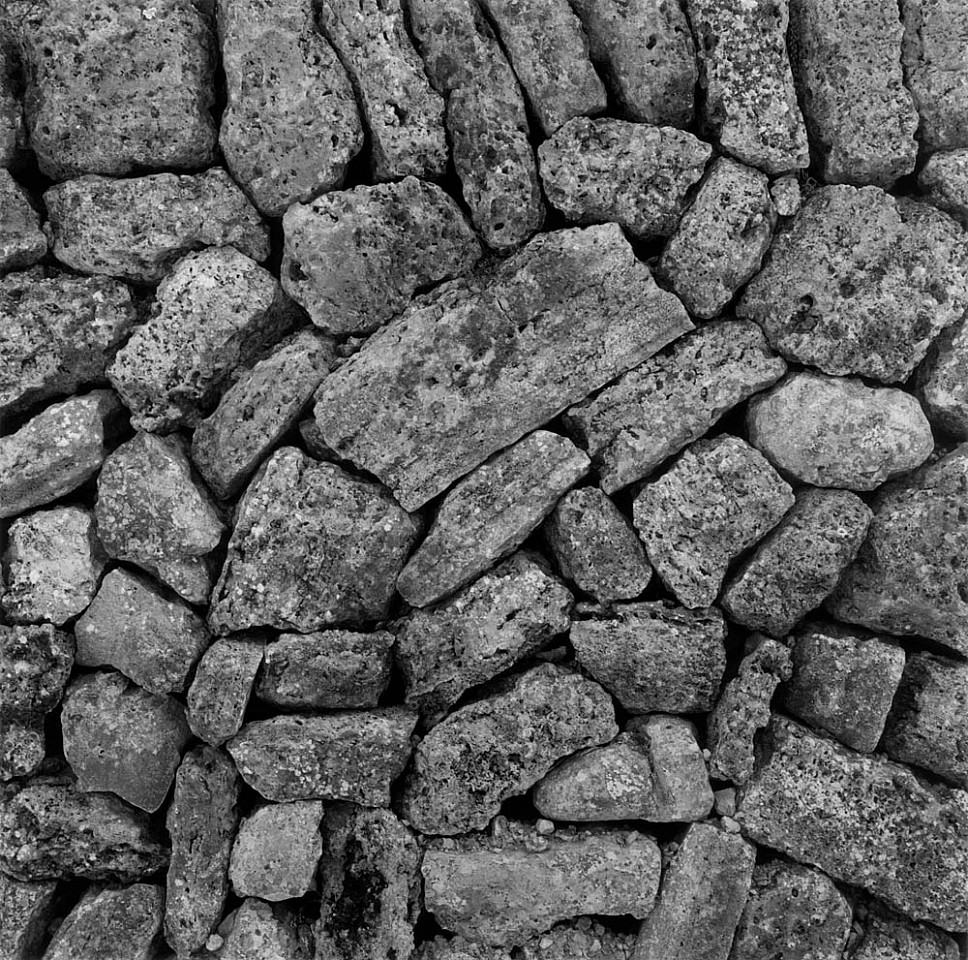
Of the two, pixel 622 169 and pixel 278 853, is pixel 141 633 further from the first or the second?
pixel 622 169

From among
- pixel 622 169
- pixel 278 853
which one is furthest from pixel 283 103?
pixel 278 853

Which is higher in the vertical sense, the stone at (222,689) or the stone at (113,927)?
the stone at (222,689)

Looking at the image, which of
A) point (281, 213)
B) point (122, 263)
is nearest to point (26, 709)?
point (122, 263)

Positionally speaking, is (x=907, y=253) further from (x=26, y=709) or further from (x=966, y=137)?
(x=26, y=709)

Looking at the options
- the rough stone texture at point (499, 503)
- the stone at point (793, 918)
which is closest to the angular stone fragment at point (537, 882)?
the stone at point (793, 918)

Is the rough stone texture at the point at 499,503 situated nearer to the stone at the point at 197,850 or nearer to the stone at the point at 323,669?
the stone at the point at 323,669
